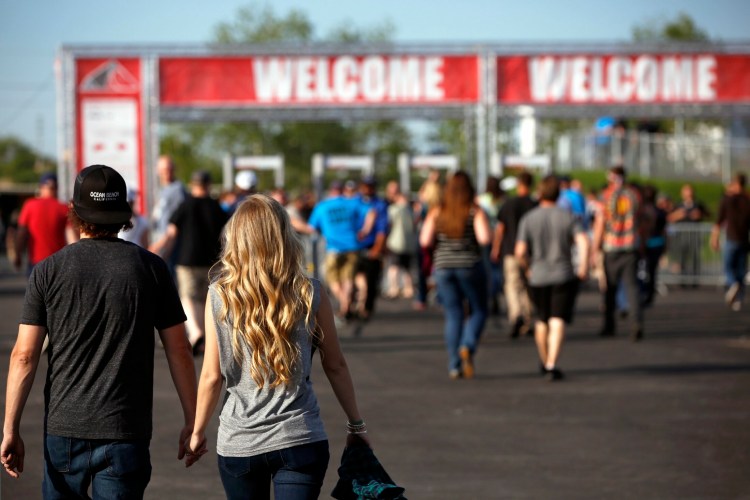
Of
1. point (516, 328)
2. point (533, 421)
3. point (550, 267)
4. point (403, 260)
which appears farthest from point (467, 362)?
point (403, 260)

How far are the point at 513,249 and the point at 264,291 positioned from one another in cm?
1002

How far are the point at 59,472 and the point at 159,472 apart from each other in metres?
3.04

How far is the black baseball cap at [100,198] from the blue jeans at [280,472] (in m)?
0.93

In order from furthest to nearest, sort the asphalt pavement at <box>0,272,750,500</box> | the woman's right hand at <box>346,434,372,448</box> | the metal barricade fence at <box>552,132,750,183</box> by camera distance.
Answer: the metal barricade fence at <box>552,132,750,183</box> → the asphalt pavement at <box>0,272,750,500</box> → the woman's right hand at <box>346,434,372,448</box>

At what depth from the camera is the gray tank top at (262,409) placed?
3.96 meters

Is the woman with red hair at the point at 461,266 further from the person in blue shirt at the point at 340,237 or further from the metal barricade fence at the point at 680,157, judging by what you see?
the metal barricade fence at the point at 680,157

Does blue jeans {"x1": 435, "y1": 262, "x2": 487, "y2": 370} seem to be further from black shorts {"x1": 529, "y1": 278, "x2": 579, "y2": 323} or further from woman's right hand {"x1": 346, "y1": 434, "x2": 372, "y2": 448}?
woman's right hand {"x1": 346, "y1": 434, "x2": 372, "y2": 448}

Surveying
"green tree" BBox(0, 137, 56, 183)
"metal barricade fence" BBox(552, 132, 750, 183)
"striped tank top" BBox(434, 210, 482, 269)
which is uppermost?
"green tree" BBox(0, 137, 56, 183)

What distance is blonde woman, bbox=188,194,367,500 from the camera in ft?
13.0

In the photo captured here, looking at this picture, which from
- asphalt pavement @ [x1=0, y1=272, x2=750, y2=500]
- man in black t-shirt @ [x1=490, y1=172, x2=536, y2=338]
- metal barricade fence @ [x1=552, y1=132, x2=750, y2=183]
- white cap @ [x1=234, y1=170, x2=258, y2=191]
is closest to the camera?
asphalt pavement @ [x1=0, y1=272, x2=750, y2=500]

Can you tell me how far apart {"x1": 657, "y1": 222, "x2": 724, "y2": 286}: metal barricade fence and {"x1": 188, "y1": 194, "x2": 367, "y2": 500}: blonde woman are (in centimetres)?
2044

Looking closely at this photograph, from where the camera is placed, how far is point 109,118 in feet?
61.4

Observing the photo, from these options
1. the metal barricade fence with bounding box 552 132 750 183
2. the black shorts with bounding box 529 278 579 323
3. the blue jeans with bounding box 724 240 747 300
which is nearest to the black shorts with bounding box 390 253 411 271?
the blue jeans with bounding box 724 240 747 300

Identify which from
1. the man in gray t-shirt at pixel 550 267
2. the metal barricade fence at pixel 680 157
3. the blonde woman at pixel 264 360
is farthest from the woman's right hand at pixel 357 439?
the metal barricade fence at pixel 680 157
